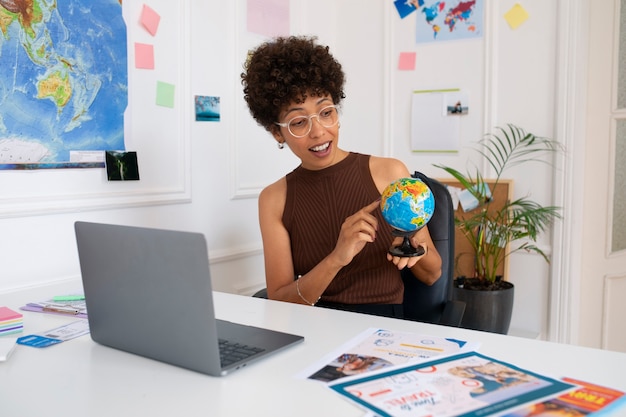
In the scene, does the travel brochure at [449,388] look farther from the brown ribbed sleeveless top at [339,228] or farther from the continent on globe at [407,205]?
the brown ribbed sleeveless top at [339,228]

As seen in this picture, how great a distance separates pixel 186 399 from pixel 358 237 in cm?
77

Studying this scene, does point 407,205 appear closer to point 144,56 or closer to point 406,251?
point 406,251

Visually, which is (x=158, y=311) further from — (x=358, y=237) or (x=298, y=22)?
(x=298, y=22)

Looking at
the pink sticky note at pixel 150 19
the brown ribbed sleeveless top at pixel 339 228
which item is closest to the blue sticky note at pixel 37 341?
the brown ribbed sleeveless top at pixel 339 228

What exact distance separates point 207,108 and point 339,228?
1.04 meters

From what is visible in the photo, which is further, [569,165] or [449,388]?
[569,165]

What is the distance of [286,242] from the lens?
81.0 inches

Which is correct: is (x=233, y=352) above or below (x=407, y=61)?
below

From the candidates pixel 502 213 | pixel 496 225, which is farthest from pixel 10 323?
pixel 502 213

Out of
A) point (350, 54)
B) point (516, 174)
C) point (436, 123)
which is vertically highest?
point (350, 54)

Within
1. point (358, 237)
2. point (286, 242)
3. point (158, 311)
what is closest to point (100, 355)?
point (158, 311)

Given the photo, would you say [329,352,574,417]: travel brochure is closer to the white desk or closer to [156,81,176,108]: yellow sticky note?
the white desk

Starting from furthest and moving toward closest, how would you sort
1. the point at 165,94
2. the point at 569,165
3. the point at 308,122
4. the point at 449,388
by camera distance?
the point at 569,165, the point at 165,94, the point at 308,122, the point at 449,388

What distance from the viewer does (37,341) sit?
4.34 feet
